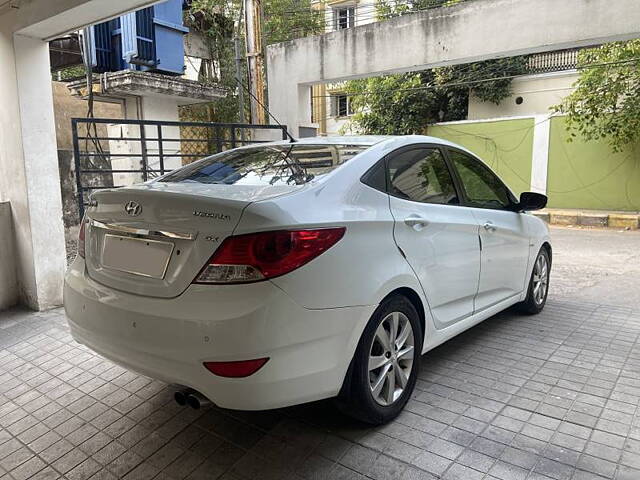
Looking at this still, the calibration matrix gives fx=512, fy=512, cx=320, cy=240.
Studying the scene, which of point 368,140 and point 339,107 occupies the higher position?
point 339,107

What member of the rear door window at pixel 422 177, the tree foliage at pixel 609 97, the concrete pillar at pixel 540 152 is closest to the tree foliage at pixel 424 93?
the concrete pillar at pixel 540 152

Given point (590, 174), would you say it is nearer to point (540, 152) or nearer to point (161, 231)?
point (540, 152)

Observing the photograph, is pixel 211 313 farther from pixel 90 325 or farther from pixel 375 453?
pixel 375 453

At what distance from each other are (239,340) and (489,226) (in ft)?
7.45

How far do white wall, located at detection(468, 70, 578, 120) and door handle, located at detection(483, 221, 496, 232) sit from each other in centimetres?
1317

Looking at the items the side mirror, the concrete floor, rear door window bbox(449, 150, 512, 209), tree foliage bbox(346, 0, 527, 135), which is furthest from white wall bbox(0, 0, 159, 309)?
tree foliage bbox(346, 0, 527, 135)

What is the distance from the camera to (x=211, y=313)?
211cm

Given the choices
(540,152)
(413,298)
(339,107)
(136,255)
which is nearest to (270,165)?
(136,255)

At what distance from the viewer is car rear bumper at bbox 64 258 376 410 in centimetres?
209

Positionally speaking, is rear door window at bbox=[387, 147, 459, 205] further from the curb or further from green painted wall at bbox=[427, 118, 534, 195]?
green painted wall at bbox=[427, 118, 534, 195]

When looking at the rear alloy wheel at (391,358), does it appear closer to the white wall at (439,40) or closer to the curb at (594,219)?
the white wall at (439,40)

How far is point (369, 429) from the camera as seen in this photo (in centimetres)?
270

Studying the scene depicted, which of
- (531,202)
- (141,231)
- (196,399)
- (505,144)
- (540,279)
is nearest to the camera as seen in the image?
(196,399)

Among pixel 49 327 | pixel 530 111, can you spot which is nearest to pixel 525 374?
pixel 49 327
